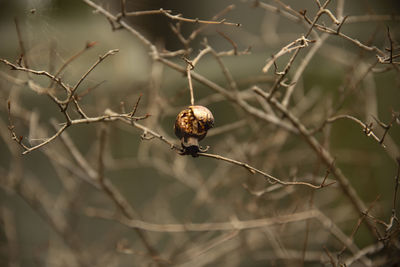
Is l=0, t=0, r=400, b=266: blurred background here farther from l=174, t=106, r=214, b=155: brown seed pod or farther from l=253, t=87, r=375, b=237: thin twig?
l=174, t=106, r=214, b=155: brown seed pod

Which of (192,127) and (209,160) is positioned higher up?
(209,160)

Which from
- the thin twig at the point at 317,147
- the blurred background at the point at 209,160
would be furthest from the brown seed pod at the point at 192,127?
the blurred background at the point at 209,160

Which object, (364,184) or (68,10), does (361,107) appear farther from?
(68,10)

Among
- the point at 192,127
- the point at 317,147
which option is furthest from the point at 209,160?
the point at 192,127

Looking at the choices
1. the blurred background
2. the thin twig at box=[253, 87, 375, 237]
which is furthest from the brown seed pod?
the blurred background

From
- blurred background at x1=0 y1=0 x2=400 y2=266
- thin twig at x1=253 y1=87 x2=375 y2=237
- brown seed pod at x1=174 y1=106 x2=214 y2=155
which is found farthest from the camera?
blurred background at x1=0 y1=0 x2=400 y2=266

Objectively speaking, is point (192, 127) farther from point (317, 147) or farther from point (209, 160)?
point (209, 160)
